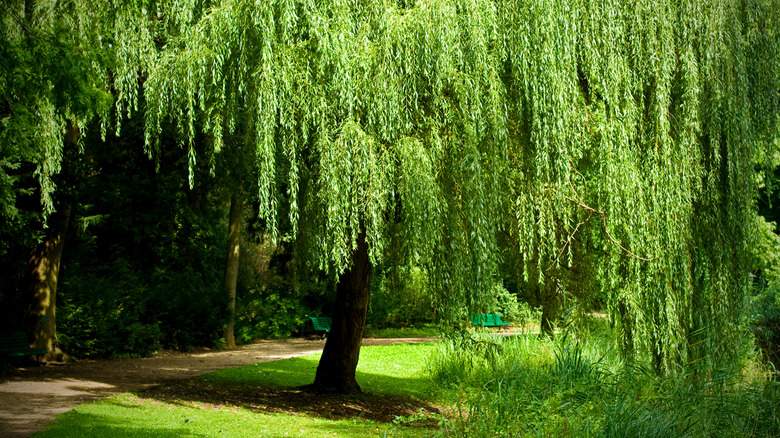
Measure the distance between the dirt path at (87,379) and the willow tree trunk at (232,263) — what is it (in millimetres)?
715

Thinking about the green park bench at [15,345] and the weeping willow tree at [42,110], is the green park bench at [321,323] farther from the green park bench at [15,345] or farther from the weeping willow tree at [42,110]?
the green park bench at [15,345]

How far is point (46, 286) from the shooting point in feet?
37.1

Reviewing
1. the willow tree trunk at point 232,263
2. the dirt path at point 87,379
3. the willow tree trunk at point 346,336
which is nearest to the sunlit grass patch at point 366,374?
the dirt path at point 87,379

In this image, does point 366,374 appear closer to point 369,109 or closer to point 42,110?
point 369,109

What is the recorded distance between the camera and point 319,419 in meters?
7.48

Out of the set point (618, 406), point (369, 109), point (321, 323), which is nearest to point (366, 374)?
point (321, 323)

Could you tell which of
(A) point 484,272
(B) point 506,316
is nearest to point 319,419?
(A) point 484,272

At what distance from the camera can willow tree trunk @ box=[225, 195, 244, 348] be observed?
15359 mm

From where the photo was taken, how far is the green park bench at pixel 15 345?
10.1 metres

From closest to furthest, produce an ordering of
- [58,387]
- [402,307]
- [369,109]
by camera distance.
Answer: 1. [369,109]
2. [58,387]
3. [402,307]

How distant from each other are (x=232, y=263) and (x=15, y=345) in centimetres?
607

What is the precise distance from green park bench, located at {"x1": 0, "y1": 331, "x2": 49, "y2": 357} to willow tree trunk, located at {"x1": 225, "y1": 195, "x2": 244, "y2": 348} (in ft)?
17.8

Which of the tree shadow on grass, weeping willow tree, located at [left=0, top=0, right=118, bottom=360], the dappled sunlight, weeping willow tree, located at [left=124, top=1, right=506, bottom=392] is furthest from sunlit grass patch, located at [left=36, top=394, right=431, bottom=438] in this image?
weeping willow tree, located at [left=0, top=0, right=118, bottom=360]

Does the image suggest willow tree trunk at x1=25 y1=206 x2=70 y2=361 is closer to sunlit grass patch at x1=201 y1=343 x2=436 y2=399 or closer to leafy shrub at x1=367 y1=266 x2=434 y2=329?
sunlit grass patch at x1=201 y1=343 x2=436 y2=399
